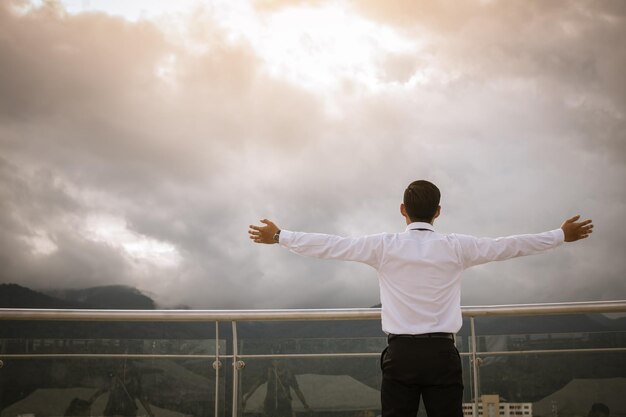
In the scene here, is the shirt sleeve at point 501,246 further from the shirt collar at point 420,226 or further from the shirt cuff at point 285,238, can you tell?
the shirt cuff at point 285,238

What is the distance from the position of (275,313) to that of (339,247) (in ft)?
5.63

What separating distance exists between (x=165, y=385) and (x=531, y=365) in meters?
2.95

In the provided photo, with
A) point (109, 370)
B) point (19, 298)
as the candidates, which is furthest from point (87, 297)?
point (109, 370)

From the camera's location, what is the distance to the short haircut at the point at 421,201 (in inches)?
117

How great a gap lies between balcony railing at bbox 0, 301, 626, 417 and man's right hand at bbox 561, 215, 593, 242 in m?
1.28

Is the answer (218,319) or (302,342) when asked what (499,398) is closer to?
(302,342)

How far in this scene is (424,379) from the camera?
2682mm

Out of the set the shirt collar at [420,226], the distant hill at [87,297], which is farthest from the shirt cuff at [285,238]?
the distant hill at [87,297]

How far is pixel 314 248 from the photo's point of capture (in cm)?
299

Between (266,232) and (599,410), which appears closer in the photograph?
(266,232)

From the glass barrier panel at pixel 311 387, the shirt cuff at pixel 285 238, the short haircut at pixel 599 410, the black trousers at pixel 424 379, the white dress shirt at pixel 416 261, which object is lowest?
the short haircut at pixel 599 410

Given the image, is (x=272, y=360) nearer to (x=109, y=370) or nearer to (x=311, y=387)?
(x=311, y=387)

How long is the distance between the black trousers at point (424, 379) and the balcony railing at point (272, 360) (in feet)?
5.66

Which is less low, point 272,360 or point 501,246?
point 501,246
